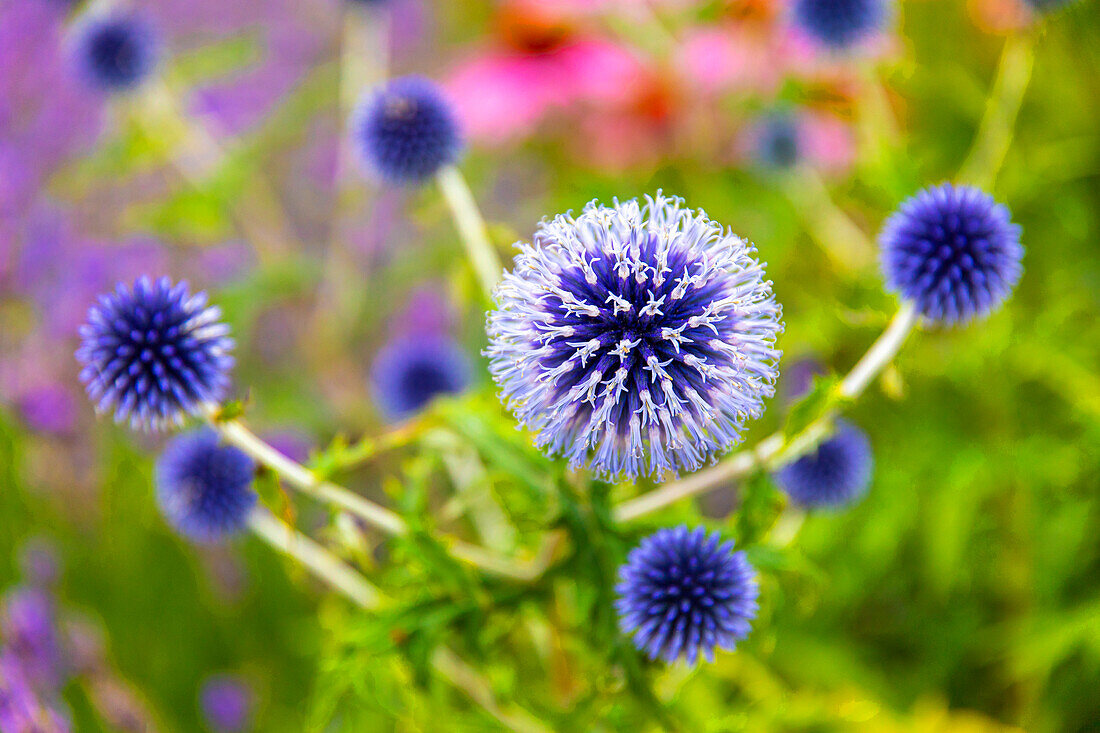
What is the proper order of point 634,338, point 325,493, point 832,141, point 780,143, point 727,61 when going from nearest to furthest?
point 634,338 < point 325,493 < point 780,143 < point 727,61 < point 832,141

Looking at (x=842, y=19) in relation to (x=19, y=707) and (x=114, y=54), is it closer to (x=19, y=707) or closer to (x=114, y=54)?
(x=114, y=54)

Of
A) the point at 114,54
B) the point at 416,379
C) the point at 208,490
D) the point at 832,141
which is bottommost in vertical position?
the point at 208,490

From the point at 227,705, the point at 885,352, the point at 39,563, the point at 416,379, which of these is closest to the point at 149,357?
the point at 416,379

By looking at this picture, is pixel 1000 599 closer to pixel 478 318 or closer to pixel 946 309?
pixel 946 309

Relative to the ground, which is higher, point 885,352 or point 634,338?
point 885,352

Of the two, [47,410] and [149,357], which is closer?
[149,357]

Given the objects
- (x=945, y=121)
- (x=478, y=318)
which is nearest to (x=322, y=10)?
(x=478, y=318)

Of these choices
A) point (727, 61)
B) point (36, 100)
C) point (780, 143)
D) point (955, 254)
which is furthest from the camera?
point (36, 100)
